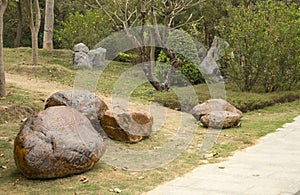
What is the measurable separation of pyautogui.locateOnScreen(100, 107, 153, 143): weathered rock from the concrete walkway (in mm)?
1479

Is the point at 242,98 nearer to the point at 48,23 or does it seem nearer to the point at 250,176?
the point at 250,176

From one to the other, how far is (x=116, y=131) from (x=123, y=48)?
34.5ft

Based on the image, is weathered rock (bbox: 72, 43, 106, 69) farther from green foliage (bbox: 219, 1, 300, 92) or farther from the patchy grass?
the patchy grass

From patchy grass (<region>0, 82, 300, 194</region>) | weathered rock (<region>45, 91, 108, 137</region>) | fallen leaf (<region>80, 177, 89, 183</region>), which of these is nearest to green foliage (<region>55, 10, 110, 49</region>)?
patchy grass (<region>0, 82, 300, 194</region>)

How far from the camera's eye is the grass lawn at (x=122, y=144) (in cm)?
525

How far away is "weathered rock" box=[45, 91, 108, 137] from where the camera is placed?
23.6ft

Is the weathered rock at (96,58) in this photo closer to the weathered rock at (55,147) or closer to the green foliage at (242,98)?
the green foliage at (242,98)

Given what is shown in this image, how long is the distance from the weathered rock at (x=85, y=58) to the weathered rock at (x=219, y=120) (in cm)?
661

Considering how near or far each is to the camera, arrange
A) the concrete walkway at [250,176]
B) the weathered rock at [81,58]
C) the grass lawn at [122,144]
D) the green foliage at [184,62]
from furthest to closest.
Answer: the weathered rock at [81,58]
the green foliage at [184,62]
the grass lawn at [122,144]
the concrete walkway at [250,176]

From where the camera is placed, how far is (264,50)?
13.1 metres

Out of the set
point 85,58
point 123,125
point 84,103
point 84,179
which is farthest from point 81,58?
point 84,179

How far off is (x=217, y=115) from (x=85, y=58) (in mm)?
6902

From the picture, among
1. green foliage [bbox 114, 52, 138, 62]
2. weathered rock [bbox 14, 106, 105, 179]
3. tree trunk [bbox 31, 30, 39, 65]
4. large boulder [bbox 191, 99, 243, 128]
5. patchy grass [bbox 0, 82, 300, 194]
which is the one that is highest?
tree trunk [bbox 31, 30, 39, 65]

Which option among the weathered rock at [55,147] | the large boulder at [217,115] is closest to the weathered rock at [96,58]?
the large boulder at [217,115]
